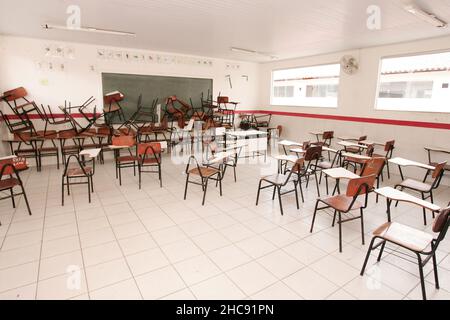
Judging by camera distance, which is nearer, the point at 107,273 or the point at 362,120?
the point at 107,273

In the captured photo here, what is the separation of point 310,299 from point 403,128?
17.0 feet

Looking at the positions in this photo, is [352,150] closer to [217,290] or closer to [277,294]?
[277,294]

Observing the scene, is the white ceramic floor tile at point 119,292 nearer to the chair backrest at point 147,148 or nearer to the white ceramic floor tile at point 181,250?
the white ceramic floor tile at point 181,250

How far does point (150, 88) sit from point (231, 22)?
11.8 feet

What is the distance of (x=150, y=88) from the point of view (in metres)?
7.30

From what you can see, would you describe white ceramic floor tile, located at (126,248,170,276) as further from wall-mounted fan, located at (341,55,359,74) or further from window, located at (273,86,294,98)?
window, located at (273,86,294,98)

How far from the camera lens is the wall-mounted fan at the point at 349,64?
653 cm

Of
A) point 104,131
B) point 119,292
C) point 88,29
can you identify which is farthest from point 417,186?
point 104,131

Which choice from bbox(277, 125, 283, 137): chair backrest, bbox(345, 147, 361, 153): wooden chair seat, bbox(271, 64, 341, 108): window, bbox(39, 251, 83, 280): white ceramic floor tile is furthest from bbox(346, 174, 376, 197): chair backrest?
bbox(277, 125, 283, 137): chair backrest

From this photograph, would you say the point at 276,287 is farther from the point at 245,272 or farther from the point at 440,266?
the point at 440,266

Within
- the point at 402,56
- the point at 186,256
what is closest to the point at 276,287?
the point at 186,256

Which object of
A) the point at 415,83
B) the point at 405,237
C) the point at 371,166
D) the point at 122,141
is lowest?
the point at 405,237

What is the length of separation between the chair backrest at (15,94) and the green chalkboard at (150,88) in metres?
1.67
